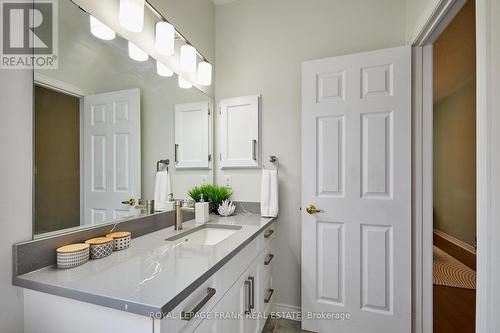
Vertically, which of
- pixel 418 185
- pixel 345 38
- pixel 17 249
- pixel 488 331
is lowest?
pixel 488 331

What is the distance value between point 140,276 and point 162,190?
2.66ft

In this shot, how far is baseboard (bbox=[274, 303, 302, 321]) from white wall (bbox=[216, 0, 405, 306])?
0.04 metres

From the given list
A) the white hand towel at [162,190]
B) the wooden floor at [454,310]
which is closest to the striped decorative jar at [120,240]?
the white hand towel at [162,190]

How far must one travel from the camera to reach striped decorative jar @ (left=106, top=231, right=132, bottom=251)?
1042mm

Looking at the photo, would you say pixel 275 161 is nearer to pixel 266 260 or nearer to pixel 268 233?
pixel 268 233

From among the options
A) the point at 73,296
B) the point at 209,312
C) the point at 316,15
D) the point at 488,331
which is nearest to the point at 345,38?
the point at 316,15

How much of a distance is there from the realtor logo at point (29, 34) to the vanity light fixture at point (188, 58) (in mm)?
852

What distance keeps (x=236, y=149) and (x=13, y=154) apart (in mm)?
1466

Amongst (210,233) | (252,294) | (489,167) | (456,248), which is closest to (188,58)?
(210,233)

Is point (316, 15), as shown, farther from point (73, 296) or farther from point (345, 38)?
point (73, 296)

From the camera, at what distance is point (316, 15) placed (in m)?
1.88

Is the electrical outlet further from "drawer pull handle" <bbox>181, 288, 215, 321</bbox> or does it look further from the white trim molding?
the white trim molding

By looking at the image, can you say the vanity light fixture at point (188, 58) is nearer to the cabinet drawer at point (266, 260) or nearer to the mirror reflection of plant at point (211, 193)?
the mirror reflection of plant at point (211, 193)

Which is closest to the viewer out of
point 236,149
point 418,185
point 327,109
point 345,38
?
point 418,185
